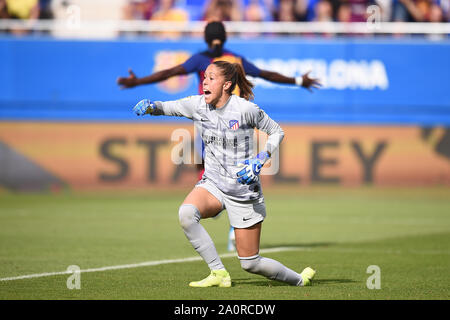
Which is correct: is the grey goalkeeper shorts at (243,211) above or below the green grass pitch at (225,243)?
above

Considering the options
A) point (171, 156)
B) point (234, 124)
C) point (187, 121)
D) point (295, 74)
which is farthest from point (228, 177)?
point (295, 74)

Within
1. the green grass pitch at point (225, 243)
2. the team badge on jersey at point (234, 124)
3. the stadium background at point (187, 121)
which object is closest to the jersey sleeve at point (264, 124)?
the team badge on jersey at point (234, 124)

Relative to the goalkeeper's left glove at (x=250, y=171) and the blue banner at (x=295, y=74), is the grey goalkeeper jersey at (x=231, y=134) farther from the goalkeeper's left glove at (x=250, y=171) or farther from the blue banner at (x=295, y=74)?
the blue banner at (x=295, y=74)

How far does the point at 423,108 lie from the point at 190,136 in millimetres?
5221

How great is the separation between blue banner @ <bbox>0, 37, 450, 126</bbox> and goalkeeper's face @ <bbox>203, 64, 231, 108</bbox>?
11.7 m

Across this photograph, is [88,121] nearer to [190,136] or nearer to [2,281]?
[190,136]

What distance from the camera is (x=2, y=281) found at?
8.19 metres

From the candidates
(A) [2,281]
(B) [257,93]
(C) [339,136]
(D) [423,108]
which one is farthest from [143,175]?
(A) [2,281]

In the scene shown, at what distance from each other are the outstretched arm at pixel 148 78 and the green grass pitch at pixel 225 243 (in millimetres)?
2065

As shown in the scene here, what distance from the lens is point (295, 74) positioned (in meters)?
19.7

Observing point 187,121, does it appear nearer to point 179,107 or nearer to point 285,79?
point 285,79

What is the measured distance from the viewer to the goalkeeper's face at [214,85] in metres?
7.82

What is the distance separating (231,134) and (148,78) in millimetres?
3103

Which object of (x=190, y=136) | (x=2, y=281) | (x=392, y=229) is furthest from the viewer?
(x=190, y=136)
